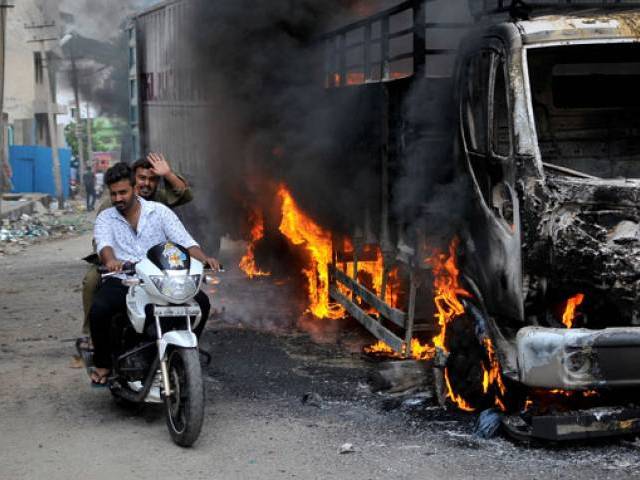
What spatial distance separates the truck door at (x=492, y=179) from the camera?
17.5ft

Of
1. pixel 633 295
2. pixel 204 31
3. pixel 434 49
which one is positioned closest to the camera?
pixel 633 295

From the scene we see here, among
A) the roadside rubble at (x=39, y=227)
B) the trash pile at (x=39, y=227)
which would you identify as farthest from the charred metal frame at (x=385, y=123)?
the trash pile at (x=39, y=227)

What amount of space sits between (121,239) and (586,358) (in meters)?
2.93

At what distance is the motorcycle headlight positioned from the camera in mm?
5406

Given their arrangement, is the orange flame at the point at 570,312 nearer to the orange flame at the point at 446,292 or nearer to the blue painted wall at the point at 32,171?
the orange flame at the point at 446,292

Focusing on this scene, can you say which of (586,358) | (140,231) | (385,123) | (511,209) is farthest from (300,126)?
(586,358)

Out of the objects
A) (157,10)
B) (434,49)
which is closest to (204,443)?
(434,49)

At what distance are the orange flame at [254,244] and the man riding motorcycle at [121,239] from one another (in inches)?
211

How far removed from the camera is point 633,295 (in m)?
4.95

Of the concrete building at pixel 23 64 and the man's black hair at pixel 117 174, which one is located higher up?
the concrete building at pixel 23 64

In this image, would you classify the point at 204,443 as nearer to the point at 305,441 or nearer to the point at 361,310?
the point at 305,441

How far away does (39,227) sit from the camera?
22078 millimetres

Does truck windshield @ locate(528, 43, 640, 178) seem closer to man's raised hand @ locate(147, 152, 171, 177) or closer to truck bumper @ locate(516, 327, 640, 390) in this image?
truck bumper @ locate(516, 327, 640, 390)

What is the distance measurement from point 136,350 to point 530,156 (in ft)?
8.47
